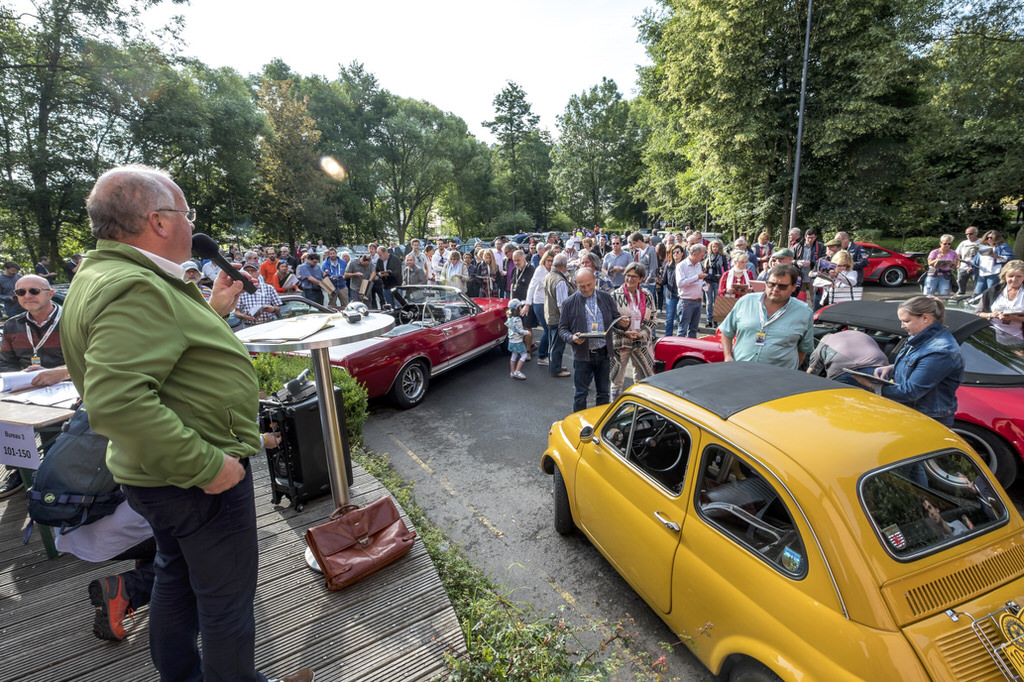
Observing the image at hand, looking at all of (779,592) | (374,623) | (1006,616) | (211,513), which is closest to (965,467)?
(1006,616)

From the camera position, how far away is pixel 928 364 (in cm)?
329

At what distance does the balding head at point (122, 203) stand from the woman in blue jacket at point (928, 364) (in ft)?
14.4

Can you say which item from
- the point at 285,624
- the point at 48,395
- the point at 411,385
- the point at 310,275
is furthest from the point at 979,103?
the point at 48,395

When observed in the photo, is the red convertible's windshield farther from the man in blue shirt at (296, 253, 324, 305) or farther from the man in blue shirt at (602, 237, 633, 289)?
the man in blue shirt at (296, 253, 324, 305)

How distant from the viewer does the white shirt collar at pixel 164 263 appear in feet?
5.23

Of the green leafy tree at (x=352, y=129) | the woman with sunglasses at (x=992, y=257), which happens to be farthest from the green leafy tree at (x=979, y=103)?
the green leafy tree at (x=352, y=129)

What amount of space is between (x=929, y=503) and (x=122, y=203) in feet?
11.0

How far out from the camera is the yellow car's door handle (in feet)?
8.14

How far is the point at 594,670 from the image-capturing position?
2160 mm

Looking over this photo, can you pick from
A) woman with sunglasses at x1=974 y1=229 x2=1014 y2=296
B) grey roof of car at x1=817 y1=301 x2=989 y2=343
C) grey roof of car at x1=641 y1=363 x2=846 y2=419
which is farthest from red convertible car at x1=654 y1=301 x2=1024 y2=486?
woman with sunglasses at x1=974 y1=229 x2=1014 y2=296

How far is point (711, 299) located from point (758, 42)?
13.6 metres

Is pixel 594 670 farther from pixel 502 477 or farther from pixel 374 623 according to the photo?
pixel 502 477

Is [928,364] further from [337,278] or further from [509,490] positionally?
[337,278]

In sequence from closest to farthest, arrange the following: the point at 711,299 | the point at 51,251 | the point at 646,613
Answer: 1. the point at 646,613
2. the point at 711,299
3. the point at 51,251
